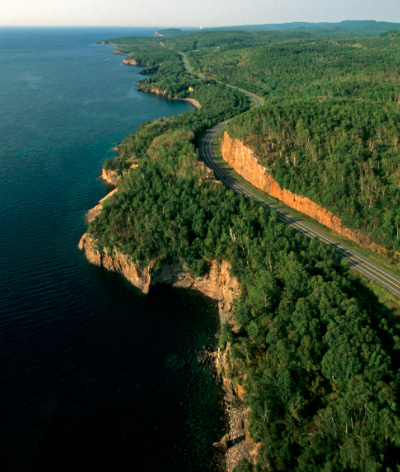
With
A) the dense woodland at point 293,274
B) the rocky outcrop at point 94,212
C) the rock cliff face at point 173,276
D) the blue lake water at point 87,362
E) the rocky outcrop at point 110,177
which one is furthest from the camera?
Answer: the rocky outcrop at point 110,177

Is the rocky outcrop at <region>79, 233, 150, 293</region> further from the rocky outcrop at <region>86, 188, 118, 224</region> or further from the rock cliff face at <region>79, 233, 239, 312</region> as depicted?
the rocky outcrop at <region>86, 188, 118, 224</region>

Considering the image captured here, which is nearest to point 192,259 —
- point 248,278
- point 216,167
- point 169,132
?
point 248,278

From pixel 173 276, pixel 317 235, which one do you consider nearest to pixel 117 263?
pixel 173 276

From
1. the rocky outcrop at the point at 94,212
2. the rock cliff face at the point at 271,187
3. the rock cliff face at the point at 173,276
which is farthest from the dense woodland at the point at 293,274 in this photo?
the rocky outcrop at the point at 94,212

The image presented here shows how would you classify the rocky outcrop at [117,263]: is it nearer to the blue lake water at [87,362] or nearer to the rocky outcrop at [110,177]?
the blue lake water at [87,362]

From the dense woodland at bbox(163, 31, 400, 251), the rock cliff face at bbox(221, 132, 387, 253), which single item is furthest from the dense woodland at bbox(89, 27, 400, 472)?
the rock cliff face at bbox(221, 132, 387, 253)

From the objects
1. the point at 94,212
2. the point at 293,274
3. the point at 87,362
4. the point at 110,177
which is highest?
the point at 293,274

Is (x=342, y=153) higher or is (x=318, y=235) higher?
(x=342, y=153)

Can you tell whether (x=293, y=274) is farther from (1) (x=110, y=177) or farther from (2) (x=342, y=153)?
(1) (x=110, y=177)
